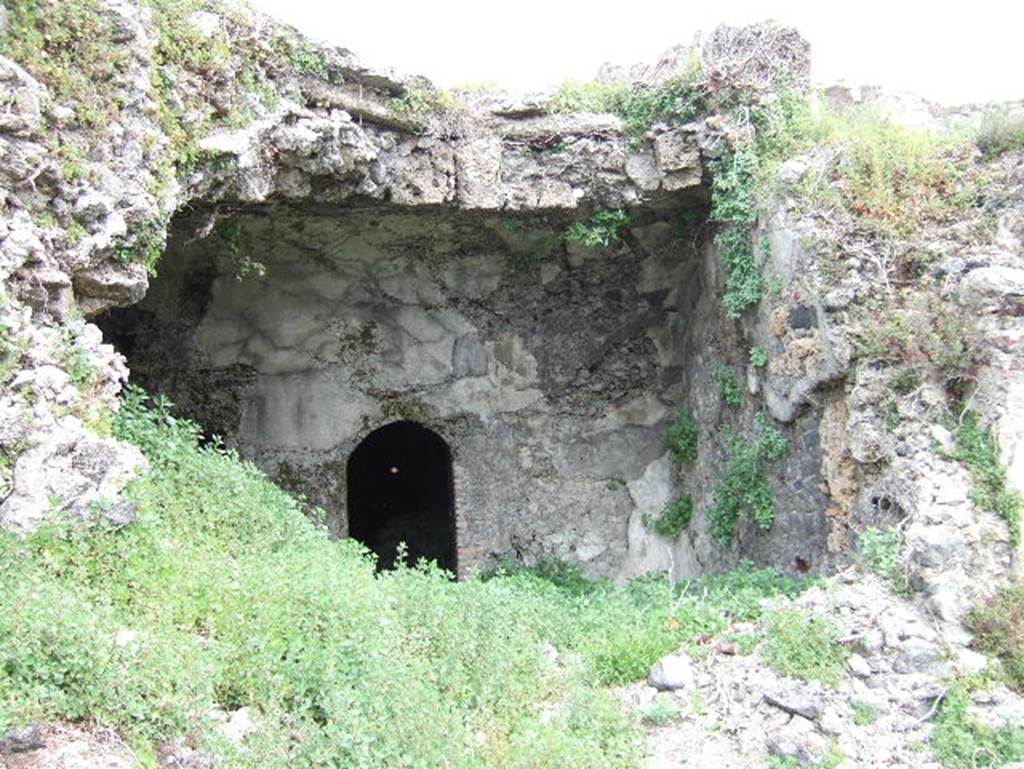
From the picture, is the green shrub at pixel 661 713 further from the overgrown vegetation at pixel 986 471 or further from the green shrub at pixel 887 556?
the overgrown vegetation at pixel 986 471

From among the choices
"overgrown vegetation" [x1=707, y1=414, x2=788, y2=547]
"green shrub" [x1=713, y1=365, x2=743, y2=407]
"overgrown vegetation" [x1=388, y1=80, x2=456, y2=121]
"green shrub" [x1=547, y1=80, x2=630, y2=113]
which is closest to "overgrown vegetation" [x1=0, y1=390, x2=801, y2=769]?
"overgrown vegetation" [x1=707, y1=414, x2=788, y2=547]

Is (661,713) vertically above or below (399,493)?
below

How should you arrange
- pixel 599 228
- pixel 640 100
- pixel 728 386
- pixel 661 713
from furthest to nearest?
pixel 599 228 < pixel 640 100 < pixel 728 386 < pixel 661 713

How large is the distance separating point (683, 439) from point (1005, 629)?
445cm

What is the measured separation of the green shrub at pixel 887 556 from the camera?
563cm

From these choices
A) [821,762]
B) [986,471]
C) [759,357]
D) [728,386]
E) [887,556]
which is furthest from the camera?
[728,386]

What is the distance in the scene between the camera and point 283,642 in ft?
14.3

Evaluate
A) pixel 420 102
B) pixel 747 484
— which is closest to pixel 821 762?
pixel 747 484

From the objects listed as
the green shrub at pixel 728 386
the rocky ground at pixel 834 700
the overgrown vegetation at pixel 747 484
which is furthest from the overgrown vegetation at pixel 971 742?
the green shrub at pixel 728 386

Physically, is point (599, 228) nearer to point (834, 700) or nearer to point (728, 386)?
point (728, 386)

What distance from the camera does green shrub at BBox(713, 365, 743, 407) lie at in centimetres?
829

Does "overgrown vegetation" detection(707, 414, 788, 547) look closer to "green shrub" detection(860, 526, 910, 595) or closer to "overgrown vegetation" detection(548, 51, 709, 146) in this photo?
"green shrub" detection(860, 526, 910, 595)

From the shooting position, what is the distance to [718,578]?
734cm

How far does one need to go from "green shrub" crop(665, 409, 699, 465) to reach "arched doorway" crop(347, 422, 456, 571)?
2.75 meters
